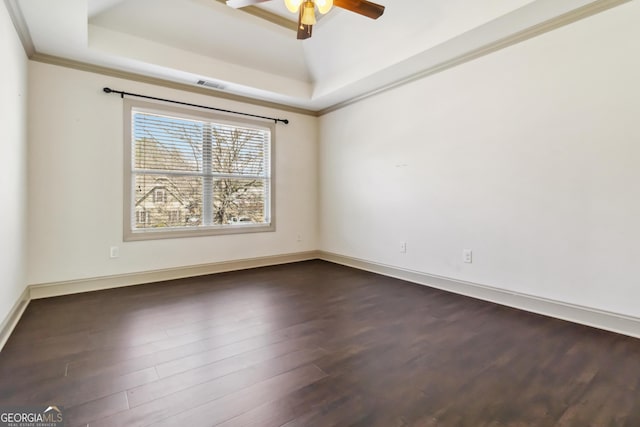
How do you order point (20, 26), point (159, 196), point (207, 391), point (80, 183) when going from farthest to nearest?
point (159, 196), point (80, 183), point (20, 26), point (207, 391)

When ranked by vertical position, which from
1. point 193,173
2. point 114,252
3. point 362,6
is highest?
point 362,6

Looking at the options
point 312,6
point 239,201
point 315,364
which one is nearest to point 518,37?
point 312,6

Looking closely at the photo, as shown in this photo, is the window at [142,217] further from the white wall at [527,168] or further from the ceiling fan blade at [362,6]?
the ceiling fan blade at [362,6]

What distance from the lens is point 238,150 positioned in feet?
15.2

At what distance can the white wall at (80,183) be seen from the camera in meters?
3.22

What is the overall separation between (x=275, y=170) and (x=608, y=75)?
388 cm

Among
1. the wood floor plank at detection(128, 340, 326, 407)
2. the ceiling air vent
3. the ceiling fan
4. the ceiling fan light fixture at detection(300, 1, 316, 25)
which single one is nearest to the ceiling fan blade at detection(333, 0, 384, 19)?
the ceiling fan

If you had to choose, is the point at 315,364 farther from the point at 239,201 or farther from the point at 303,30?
the point at 239,201

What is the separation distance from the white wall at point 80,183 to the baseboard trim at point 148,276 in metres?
0.06

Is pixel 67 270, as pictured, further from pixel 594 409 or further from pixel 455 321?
pixel 594 409

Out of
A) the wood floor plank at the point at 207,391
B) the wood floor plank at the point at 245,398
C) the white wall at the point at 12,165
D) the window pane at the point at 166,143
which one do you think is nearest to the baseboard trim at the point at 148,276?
the white wall at the point at 12,165

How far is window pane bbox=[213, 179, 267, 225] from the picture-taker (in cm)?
447

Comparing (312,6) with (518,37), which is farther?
(518,37)

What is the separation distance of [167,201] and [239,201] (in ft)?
3.23
